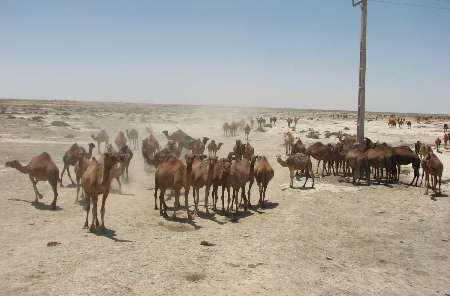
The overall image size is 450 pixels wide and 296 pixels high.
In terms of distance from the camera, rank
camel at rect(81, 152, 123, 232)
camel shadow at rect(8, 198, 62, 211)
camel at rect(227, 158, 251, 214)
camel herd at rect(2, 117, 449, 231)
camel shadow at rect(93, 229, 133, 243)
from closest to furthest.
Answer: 1. camel shadow at rect(93, 229, 133, 243)
2. camel at rect(81, 152, 123, 232)
3. camel herd at rect(2, 117, 449, 231)
4. camel shadow at rect(8, 198, 62, 211)
5. camel at rect(227, 158, 251, 214)

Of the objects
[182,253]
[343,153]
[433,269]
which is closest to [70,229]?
[182,253]

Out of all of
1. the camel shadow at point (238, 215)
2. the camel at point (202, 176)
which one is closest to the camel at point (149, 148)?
the camel at point (202, 176)

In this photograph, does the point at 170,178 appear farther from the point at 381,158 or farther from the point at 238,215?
the point at 381,158

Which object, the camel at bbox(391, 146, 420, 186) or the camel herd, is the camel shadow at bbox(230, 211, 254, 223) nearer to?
the camel herd

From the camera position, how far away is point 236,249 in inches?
402

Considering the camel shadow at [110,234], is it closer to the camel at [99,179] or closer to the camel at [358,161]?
the camel at [99,179]

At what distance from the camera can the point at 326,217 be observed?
1353 cm

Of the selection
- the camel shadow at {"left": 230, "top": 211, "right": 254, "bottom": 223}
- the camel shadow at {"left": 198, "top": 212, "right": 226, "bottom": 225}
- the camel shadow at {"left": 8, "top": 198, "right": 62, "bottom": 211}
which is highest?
the camel shadow at {"left": 8, "top": 198, "right": 62, "bottom": 211}

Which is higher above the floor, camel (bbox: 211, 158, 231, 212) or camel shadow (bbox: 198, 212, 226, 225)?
camel (bbox: 211, 158, 231, 212)

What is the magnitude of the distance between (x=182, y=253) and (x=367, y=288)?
12.9ft

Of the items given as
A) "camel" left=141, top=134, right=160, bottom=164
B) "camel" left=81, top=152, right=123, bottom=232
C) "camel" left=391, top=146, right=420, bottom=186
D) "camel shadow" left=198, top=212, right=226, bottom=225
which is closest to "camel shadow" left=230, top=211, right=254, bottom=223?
"camel shadow" left=198, top=212, right=226, bottom=225

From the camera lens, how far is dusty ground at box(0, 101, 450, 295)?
27.0ft

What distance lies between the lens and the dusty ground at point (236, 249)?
324 inches

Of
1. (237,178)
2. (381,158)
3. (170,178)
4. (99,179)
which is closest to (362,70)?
(381,158)
